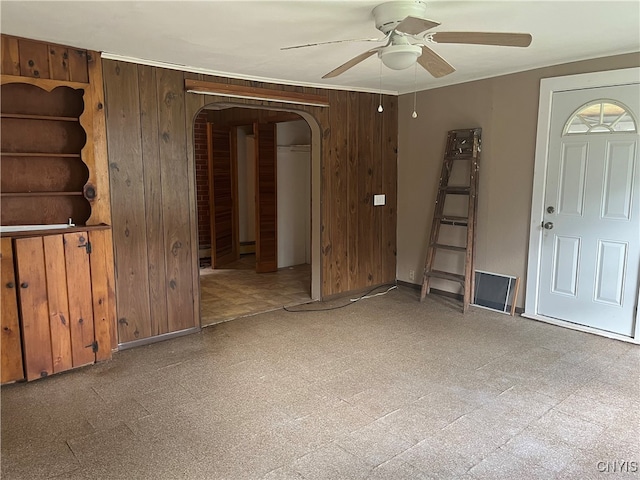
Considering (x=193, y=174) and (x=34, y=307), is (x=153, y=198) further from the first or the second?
(x=34, y=307)

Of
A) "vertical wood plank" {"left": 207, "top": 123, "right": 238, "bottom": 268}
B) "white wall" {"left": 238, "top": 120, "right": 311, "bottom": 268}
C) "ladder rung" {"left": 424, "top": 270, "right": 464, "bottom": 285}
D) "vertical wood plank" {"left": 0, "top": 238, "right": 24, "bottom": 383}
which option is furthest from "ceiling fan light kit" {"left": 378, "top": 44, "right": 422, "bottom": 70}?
"vertical wood plank" {"left": 207, "top": 123, "right": 238, "bottom": 268}

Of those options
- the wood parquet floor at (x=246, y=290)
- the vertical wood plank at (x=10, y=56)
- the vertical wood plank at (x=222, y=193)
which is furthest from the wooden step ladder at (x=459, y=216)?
the vertical wood plank at (x=10, y=56)

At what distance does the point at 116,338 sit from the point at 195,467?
180 centimetres

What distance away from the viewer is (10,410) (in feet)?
9.21

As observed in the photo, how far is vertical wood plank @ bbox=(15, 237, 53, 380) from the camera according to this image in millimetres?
3074

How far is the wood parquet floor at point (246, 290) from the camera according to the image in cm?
482

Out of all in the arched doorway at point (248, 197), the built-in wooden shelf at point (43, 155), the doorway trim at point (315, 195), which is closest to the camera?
the built-in wooden shelf at point (43, 155)

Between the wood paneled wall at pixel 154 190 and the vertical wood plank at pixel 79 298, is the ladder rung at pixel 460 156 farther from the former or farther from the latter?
the vertical wood plank at pixel 79 298

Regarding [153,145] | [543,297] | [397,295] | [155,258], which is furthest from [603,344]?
[153,145]

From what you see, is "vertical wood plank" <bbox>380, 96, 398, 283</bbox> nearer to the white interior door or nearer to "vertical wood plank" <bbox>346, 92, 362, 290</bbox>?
"vertical wood plank" <bbox>346, 92, 362, 290</bbox>

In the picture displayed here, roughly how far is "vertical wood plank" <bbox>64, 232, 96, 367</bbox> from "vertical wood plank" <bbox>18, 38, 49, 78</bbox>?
112cm

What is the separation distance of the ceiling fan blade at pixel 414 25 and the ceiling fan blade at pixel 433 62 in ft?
1.20

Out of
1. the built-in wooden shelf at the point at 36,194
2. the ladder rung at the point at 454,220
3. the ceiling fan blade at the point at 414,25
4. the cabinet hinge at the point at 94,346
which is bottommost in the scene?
the cabinet hinge at the point at 94,346

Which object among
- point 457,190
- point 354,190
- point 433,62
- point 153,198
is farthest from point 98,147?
point 457,190
